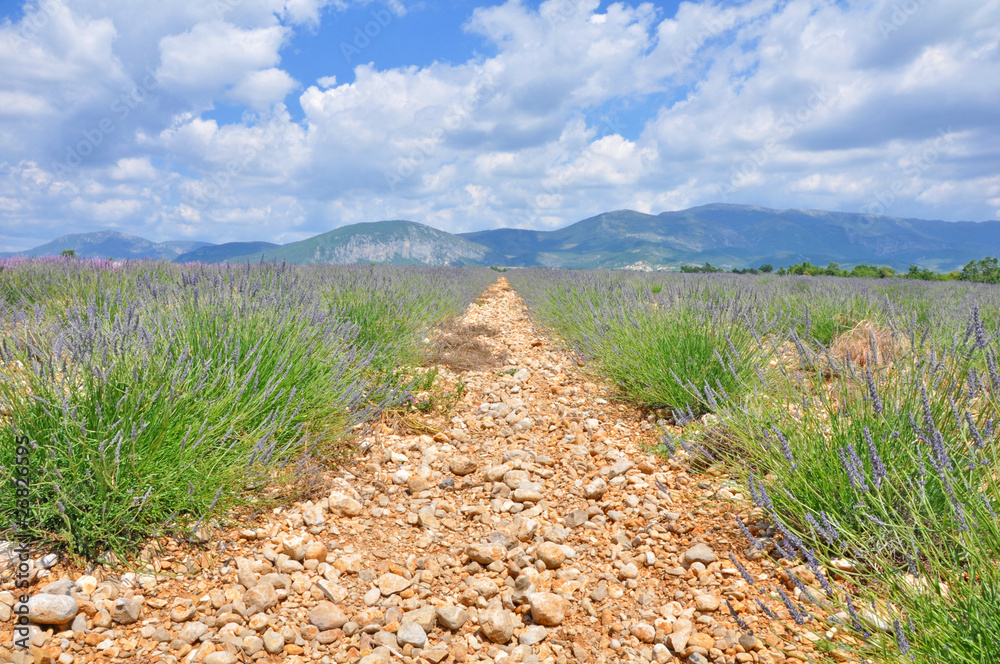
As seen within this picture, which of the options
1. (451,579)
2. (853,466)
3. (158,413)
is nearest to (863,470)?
(853,466)

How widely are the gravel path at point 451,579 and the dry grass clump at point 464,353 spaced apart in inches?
90.9

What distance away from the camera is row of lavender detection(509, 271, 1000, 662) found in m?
1.30

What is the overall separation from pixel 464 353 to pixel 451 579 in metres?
3.95

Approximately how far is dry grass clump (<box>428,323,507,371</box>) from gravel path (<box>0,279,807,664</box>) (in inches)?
90.9

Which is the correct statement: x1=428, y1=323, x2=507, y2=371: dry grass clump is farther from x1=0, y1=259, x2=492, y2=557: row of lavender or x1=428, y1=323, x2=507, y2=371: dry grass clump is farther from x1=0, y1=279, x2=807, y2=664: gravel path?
x1=0, y1=279, x2=807, y2=664: gravel path

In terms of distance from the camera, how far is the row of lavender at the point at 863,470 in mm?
1303

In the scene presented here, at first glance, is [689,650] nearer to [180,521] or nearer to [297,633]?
[297,633]

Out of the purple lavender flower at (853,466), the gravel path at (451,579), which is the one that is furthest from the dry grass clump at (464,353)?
the purple lavender flower at (853,466)

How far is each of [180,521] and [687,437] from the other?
2874mm

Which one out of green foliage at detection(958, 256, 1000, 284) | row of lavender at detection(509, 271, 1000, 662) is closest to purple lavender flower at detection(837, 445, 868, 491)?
row of lavender at detection(509, 271, 1000, 662)

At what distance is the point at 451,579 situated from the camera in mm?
2066

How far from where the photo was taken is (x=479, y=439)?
11.7 ft

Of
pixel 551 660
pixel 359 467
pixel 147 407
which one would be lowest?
pixel 551 660

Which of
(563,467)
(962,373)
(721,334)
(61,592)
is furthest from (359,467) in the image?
(962,373)
